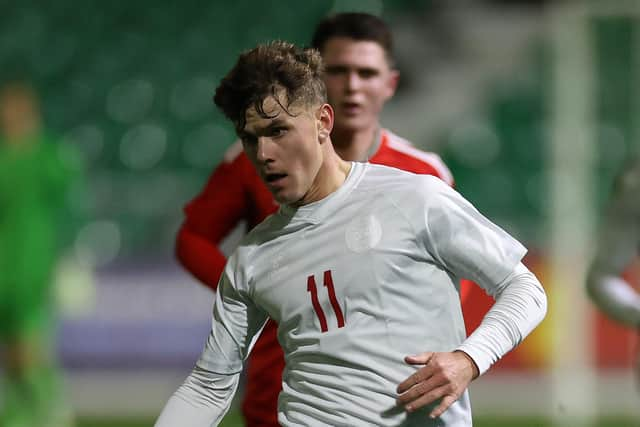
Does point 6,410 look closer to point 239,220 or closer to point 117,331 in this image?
point 117,331

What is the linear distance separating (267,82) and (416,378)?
0.72 metres

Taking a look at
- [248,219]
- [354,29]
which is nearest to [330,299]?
[248,219]

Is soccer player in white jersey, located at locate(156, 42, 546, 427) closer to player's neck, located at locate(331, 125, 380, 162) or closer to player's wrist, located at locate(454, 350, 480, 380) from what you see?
player's wrist, located at locate(454, 350, 480, 380)

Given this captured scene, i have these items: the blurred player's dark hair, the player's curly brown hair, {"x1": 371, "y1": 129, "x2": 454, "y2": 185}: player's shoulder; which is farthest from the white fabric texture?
the blurred player's dark hair

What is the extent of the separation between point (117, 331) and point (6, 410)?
6.11 ft

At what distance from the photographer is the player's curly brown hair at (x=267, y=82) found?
293 cm

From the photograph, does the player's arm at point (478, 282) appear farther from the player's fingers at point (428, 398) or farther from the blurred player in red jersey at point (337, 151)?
the blurred player in red jersey at point (337, 151)

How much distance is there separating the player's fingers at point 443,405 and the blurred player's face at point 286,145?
1.89ft

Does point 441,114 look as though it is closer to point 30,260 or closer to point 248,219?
point 30,260

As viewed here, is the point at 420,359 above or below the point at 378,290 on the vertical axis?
below

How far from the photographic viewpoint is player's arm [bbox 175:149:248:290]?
420 centimetres

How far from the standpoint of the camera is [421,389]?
2.72m

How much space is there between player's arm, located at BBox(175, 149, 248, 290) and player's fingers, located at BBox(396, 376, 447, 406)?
4.90 ft

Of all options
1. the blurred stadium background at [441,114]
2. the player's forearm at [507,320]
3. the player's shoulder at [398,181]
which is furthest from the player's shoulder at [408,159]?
the blurred stadium background at [441,114]
